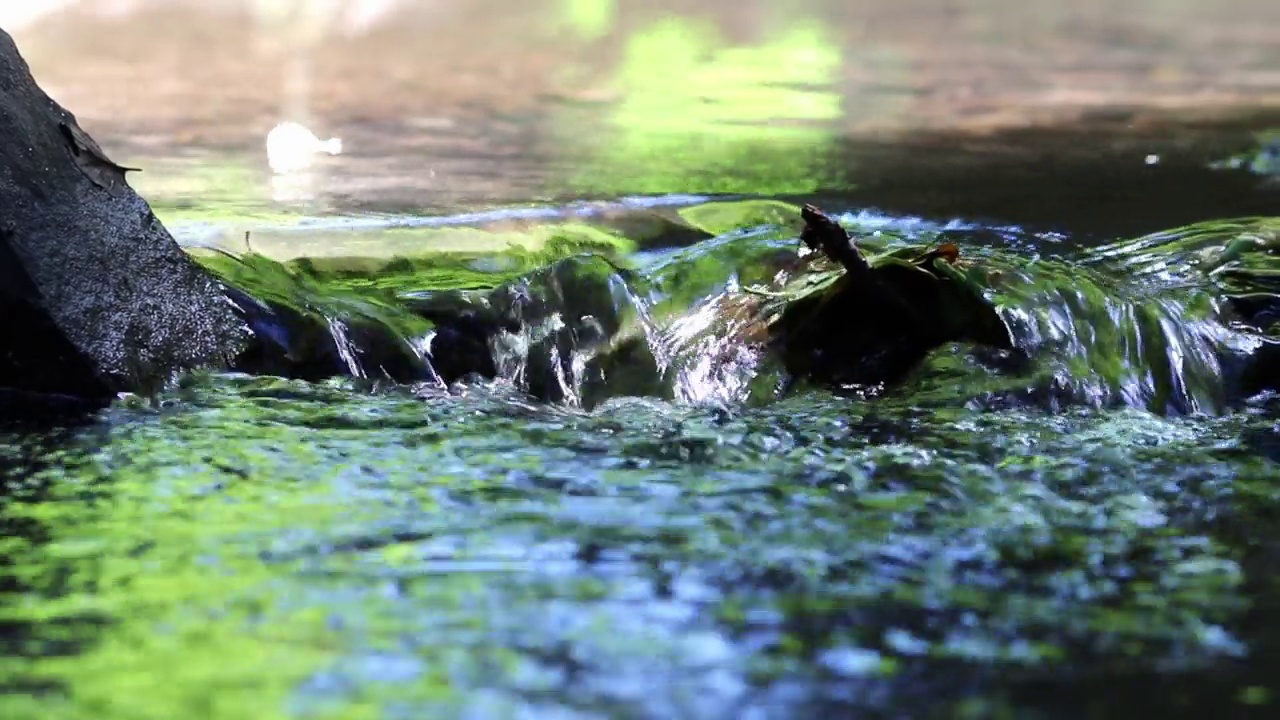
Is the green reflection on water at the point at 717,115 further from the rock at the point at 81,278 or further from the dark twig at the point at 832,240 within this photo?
the rock at the point at 81,278

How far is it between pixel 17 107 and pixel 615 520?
2.13 m

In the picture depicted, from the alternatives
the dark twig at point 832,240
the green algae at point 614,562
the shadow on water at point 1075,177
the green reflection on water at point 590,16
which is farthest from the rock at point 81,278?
the green reflection on water at point 590,16

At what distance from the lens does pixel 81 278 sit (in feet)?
10.5

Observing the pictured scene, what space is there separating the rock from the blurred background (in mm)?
2230

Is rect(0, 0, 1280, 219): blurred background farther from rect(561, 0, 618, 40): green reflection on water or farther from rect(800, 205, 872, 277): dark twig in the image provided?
rect(800, 205, 872, 277): dark twig

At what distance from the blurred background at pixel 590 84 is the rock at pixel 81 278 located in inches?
87.8

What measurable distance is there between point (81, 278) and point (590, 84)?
287 inches

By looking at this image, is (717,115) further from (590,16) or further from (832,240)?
(832,240)

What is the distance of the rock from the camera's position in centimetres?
311

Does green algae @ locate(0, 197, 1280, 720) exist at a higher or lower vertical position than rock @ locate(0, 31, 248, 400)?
lower

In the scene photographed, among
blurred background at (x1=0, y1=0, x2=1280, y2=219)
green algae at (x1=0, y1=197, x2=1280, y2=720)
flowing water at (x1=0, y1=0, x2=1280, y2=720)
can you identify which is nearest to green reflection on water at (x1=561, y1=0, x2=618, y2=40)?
blurred background at (x1=0, y1=0, x2=1280, y2=219)

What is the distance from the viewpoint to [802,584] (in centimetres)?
198

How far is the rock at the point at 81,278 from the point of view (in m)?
3.11

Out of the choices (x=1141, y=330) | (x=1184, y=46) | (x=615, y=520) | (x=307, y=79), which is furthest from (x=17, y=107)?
(x=1184, y=46)
